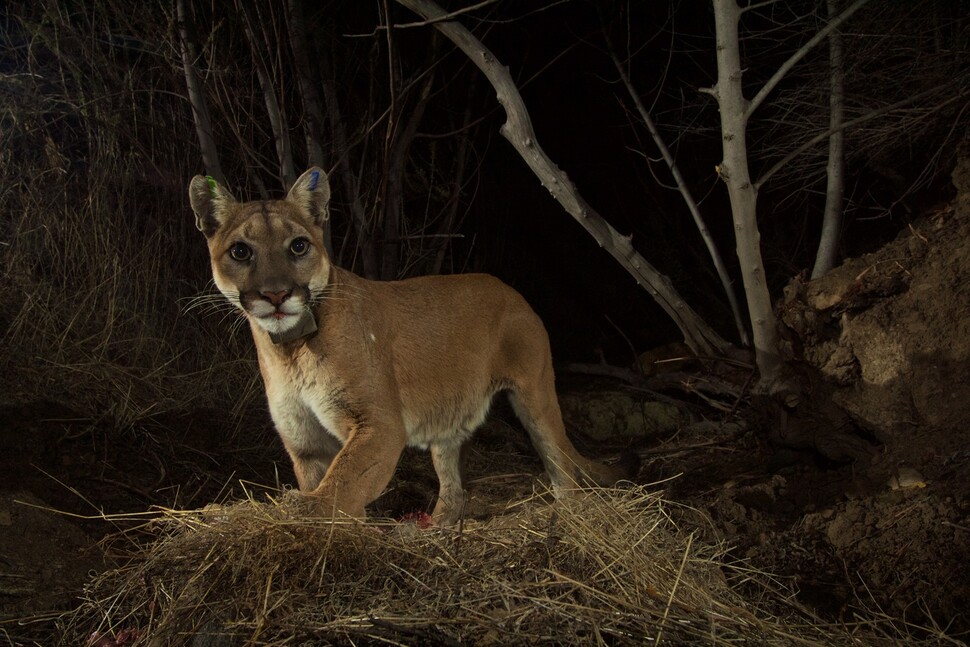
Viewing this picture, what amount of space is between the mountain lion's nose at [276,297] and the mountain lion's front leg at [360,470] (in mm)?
777

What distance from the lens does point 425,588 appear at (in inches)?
121

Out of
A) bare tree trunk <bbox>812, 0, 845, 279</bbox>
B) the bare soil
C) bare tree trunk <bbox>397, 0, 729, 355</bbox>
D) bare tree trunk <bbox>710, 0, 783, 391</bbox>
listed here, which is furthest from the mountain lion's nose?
bare tree trunk <bbox>812, 0, 845, 279</bbox>

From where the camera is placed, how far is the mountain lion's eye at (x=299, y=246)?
13.7 ft

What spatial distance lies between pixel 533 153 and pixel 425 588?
3.42m

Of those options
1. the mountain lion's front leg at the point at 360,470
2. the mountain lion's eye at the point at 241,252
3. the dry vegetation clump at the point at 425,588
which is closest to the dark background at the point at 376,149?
the mountain lion's eye at the point at 241,252

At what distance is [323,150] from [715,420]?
13.3ft

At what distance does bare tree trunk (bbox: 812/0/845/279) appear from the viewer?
18.4 feet

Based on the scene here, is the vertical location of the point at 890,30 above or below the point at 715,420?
above

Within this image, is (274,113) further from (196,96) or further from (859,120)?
(859,120)

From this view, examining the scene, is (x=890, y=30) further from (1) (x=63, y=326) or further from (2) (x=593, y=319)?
(1) (x=63, y=326)

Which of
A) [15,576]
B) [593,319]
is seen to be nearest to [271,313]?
[15,576]

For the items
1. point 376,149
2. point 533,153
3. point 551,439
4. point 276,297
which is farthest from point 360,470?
point 376,149

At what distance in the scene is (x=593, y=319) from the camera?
9.34 meters

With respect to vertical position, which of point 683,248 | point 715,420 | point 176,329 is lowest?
point 715,420
